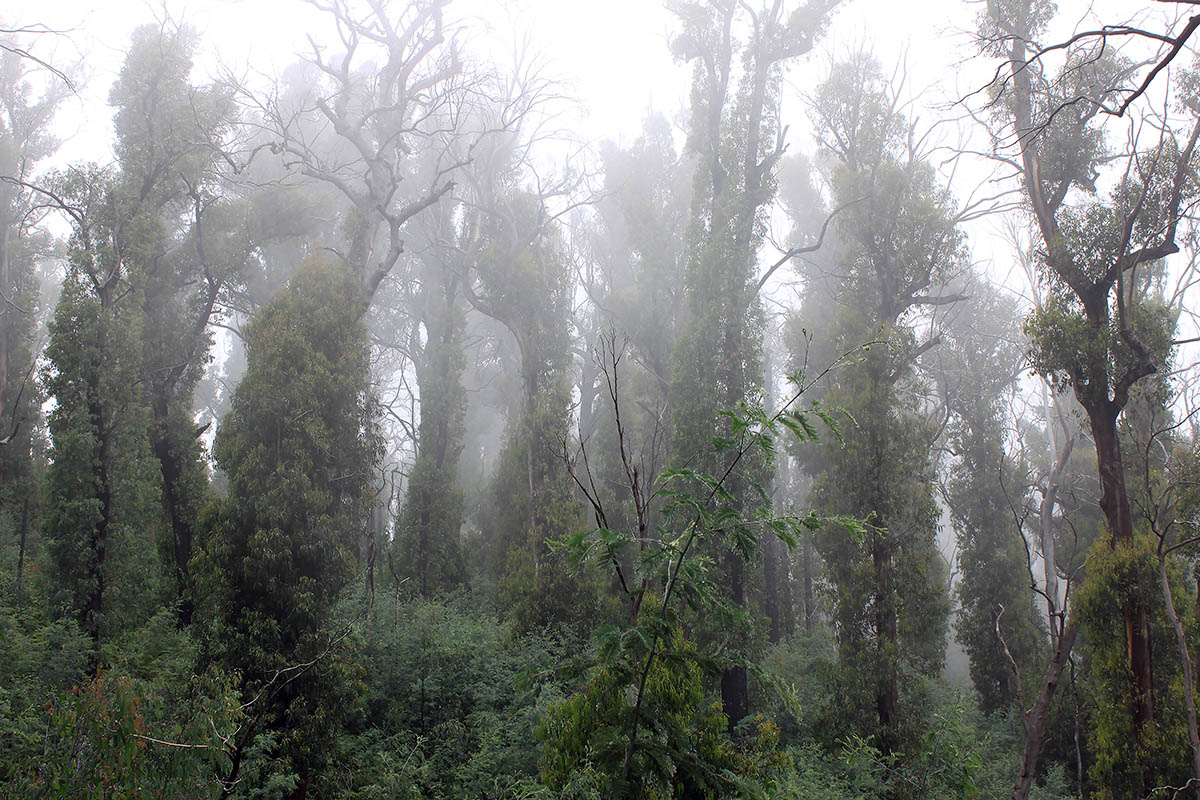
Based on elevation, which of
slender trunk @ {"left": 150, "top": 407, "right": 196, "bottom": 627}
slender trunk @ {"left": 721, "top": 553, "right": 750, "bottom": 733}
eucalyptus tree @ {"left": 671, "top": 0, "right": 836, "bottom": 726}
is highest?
eucalyptus tree @ {"left": 671, "top": 0, "right": 836, "bottom": 726}

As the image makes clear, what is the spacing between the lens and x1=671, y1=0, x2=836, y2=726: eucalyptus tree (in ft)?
42.0

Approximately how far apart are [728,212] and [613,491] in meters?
7.88

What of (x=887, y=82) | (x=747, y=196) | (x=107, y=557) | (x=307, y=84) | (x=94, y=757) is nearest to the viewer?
(x=94, y=757)

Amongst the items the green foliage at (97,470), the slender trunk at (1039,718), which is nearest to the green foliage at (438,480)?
the green foliage at (97,470)

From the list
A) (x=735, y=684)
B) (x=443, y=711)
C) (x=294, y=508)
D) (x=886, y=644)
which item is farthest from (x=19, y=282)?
(x=886, y=644)

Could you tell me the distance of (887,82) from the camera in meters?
14.7

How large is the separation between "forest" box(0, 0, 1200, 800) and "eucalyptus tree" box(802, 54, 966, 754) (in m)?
0.07

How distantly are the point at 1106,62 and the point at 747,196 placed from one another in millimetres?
5760

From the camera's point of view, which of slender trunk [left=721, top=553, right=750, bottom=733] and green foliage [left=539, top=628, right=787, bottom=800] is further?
slender trunk [left=721, top=553, right=750, bottom=733]

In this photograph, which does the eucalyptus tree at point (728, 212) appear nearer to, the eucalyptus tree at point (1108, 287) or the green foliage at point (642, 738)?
the eucalyptus tree at point (1108, 287)

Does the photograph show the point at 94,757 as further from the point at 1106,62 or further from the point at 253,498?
the point at 1106,62

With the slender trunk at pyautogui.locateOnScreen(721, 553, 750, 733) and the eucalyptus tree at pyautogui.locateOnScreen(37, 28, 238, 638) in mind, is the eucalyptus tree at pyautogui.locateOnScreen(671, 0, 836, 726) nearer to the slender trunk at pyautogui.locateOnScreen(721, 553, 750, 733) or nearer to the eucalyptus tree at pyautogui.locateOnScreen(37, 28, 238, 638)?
the slender trunk at pyautogui.locateOnScreen(721, 553, 750, 733)

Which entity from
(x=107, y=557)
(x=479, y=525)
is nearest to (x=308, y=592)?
(x=107, y=557)

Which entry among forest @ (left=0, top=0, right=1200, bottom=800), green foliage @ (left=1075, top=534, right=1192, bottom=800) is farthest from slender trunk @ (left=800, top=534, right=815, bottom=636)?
green foliage @ (left=1075, top=534, right=1192, bottom=800)
